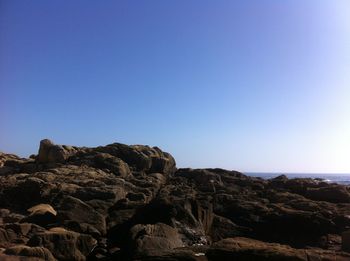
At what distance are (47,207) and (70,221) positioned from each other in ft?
11.5

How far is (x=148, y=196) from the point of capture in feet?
81.4

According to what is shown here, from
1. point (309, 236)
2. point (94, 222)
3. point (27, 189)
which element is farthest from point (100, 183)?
point (309, 236)

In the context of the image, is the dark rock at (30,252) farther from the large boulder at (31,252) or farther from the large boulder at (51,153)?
the large boulder at (51,153)

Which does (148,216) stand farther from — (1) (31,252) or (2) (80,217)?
(1) (31,252)

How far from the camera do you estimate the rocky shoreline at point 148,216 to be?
44.3 ft

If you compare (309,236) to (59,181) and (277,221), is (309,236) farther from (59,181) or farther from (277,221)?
(59,181)

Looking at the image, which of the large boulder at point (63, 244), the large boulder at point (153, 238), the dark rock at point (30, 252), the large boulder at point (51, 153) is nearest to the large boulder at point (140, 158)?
the large boulder at point (51, 153)

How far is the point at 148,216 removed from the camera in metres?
17.7

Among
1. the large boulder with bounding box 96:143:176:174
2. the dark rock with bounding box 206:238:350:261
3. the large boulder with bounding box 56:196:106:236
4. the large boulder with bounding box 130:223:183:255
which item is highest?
the large boulder with bounding box 96:143:176:174

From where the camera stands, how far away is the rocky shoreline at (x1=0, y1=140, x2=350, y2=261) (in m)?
13.5

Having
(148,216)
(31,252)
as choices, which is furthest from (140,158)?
(31,252)

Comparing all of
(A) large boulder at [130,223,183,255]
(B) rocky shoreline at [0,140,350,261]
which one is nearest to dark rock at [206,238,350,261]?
(B) rocky shoreline at [0,140,350,261]

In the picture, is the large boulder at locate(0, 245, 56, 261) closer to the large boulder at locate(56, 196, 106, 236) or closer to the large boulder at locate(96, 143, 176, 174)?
the large boulder at locate(56, 196, 106, 236)

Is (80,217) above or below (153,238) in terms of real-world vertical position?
above
